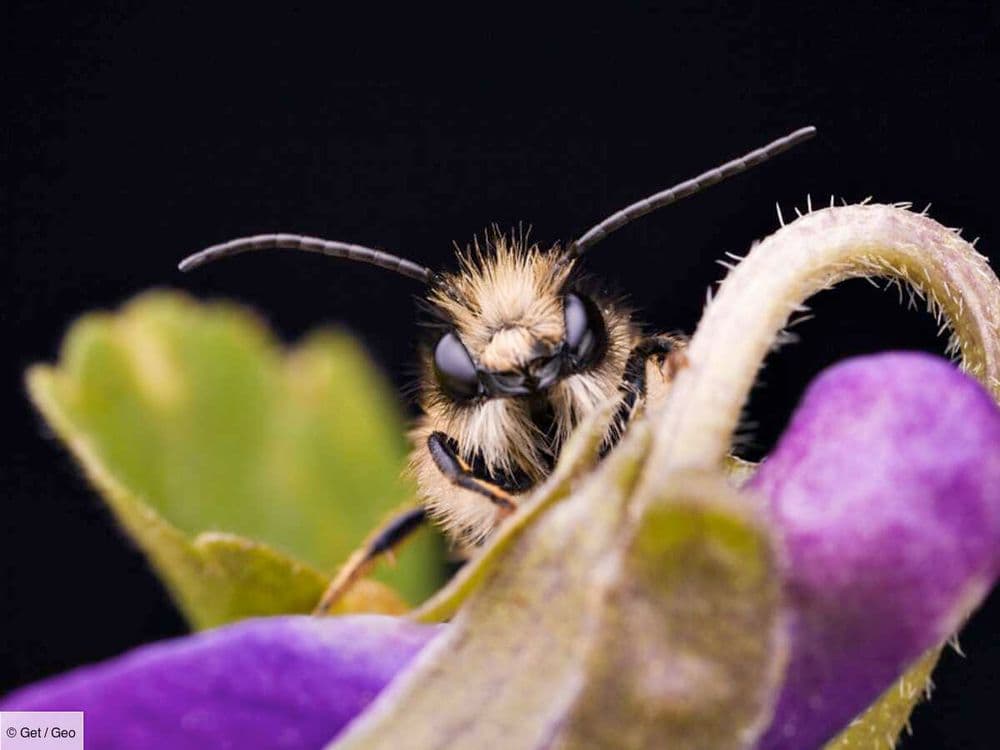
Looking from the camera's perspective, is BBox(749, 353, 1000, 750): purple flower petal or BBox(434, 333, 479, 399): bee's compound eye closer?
BBox(749, 353, 1000, 750): purple flower petal

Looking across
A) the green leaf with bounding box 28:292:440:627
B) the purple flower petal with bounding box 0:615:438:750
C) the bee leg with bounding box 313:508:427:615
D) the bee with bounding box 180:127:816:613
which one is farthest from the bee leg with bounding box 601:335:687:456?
the green leaf with bounding box 28:292:440:627

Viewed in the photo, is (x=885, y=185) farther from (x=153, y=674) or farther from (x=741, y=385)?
(x=153, y=674)

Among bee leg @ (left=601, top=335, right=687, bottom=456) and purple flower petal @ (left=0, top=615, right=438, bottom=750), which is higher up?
bee leg @ (left=601, top=335, right=687, bottom=456)

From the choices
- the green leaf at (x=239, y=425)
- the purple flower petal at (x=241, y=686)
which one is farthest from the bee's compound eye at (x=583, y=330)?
the green leaf at (x=239, y=425)

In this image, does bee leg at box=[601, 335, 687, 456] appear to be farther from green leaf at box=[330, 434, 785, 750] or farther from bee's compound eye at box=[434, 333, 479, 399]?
green leaf at box=[330, 434, 785, 750]

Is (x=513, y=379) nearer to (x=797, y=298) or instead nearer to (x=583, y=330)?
(x=583, y=330)

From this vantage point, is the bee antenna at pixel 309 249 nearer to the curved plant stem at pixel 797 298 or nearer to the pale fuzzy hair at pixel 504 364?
the pale fuzzy hair at pixel 504 364

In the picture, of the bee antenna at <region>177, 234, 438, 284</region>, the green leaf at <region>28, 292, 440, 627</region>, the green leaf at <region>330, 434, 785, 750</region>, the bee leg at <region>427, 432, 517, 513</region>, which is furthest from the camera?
the green leaf at <region>28, 292, 440, 627</region>

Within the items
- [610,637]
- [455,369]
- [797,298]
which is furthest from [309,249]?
[610,637]
